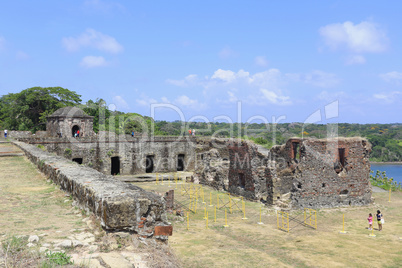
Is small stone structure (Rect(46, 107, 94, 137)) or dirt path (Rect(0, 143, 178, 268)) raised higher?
small stone structure (Rect(46, 107, 94, 137))

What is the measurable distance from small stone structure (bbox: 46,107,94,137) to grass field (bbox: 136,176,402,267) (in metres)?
20.3

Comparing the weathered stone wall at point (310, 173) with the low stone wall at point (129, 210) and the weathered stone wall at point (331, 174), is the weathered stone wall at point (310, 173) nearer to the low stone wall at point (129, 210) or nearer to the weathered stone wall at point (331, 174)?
the weathered stone wall at point (331, 174)

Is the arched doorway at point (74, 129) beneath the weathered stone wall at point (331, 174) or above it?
above

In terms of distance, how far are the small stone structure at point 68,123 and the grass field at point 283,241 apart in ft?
66.7

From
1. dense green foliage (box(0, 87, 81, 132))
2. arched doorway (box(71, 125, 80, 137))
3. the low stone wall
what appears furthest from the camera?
dense green foliage (box(0, 87, 81, 132))

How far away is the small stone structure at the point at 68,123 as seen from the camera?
32.2 metres

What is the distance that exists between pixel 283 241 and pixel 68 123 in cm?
2598

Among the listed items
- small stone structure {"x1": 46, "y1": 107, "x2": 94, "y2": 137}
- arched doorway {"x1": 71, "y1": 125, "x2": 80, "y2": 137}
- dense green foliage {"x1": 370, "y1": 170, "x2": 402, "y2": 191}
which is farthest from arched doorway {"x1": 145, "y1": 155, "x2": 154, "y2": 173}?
dense green foliage {"x1": 370, "y1": 170, "x2": 402, "y2": 191}

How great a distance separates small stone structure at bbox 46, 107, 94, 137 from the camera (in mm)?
32188

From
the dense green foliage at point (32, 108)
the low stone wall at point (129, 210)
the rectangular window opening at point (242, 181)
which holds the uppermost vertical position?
the dense green foliage at point (32, 108)

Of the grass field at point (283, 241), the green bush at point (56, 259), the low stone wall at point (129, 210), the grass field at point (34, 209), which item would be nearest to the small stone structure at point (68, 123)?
→ the grass field at point (283, 241)

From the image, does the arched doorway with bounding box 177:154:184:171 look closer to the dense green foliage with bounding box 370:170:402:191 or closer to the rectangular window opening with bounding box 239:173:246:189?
the rectangular window opening with bounding box 239:173:246:189

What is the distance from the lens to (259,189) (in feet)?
62.5

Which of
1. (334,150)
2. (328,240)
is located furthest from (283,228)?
(334,150)
